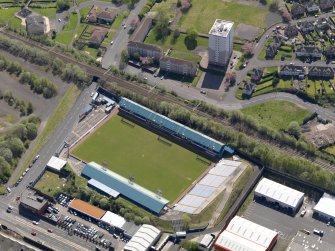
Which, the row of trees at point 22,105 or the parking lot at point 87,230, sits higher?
the row of trees at point 22,105

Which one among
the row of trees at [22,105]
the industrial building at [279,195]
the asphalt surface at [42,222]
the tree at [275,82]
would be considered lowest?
the asphalt surface at [42,222]

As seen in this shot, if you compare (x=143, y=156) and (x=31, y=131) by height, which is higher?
(x=143, y=156)

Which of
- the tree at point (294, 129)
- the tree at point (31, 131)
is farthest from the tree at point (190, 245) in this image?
the tree at point (31, 131)

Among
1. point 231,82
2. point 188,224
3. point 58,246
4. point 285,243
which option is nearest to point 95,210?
point 58,246

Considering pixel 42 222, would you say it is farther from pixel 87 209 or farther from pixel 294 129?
pixel 294 129

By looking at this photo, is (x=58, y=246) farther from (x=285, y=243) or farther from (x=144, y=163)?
(x=285, y=243)

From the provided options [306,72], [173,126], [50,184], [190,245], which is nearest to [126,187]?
[50,184]

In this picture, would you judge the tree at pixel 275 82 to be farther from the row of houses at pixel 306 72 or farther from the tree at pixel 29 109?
the tree at pixel 29 109
